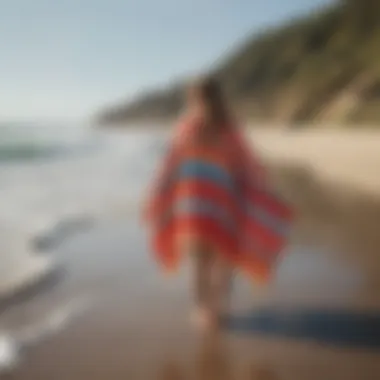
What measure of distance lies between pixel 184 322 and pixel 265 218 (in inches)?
10.9

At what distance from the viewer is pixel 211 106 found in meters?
1.48

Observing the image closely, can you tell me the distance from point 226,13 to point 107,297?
668 millimetres

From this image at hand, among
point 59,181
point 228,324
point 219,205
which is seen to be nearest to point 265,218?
point 219,205

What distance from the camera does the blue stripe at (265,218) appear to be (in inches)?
59.6

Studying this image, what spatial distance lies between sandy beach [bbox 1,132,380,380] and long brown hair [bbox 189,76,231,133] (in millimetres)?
118

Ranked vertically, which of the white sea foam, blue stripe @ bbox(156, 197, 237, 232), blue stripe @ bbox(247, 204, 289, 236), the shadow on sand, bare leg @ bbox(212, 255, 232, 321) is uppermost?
the white sea foam

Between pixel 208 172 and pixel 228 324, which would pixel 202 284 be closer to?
pixel 228 324

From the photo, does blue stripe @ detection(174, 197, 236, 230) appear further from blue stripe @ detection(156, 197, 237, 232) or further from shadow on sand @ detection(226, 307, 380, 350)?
shadow on sand @ detection(226, 307, 380, 350)

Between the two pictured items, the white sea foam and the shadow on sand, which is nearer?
the shadow on sand

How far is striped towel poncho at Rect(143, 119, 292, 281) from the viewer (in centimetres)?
149

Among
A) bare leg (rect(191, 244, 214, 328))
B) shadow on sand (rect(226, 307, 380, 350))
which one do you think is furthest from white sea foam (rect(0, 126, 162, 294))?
shadow on sand (rect(226, 307, 380, 350))

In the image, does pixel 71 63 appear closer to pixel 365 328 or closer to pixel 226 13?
pixel 226 13

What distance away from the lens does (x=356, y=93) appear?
5.58 ft

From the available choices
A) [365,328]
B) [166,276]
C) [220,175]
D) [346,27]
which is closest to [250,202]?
[220,175]
